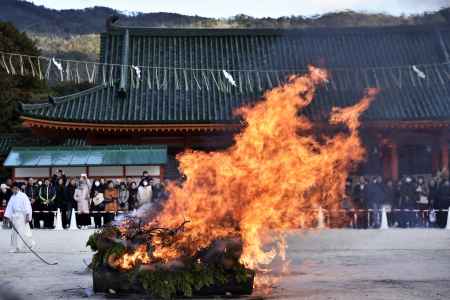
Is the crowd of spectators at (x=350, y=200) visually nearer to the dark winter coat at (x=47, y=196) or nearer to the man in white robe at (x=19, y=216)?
the dark winter coat at (x=47, y=196)

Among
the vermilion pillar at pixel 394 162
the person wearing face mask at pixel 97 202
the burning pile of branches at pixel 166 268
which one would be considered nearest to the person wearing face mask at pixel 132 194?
the person wearing face mask at pixel 97 202

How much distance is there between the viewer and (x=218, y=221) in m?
10.2

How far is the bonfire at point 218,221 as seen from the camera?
9.59 metres

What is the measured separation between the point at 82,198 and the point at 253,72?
10723 millimetres

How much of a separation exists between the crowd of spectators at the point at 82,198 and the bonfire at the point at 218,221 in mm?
9887

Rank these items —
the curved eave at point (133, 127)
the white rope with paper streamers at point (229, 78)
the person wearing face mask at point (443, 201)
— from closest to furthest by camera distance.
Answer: the person wearing face mask at point (443, 201) → the curved eave at point (133, 127) → the white rope with paper streamers at point (229, 78)

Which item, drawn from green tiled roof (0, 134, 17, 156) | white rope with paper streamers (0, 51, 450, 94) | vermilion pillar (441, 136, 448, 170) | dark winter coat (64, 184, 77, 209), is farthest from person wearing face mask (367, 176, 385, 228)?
green tiled roof (0, 134, 17, 156)

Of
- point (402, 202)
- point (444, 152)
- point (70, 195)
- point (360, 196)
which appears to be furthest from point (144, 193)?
point (444, 152)

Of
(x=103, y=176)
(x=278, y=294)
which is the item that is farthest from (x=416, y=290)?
(x=103, y=176)

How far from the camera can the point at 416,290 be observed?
31.7 ft

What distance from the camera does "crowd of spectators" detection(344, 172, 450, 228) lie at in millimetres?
21438

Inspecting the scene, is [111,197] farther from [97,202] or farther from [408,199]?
[408,199]

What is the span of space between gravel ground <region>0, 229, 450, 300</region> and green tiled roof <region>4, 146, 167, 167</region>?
Result: 445cm

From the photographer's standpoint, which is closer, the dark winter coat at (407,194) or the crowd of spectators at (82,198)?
the crowd of spectators at (82,198)
